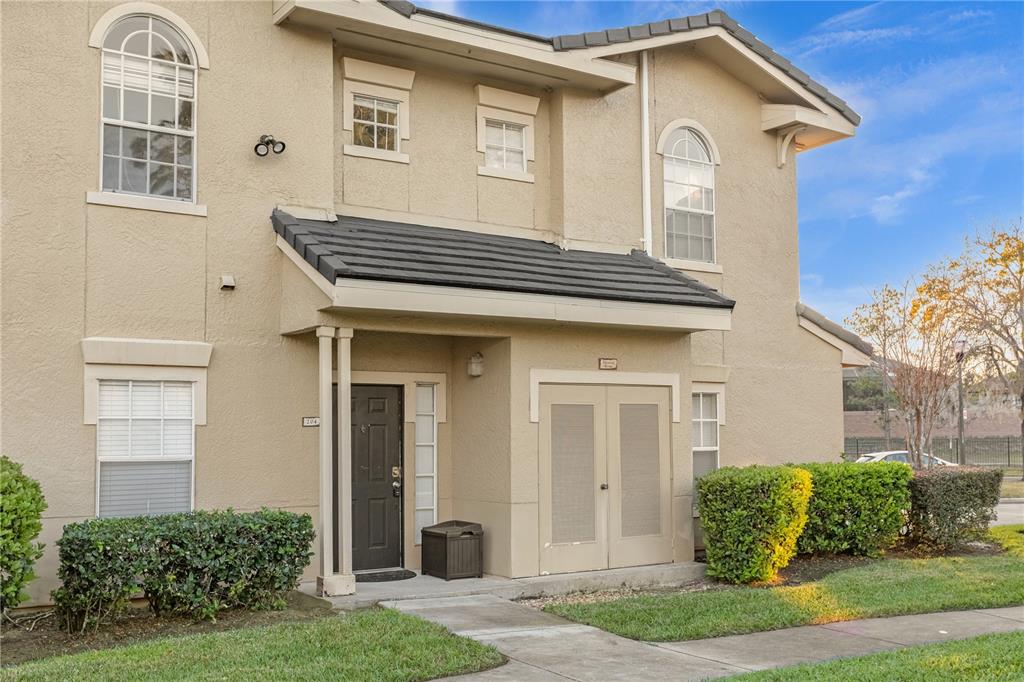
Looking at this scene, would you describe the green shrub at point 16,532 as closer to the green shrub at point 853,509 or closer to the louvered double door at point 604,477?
the louvered double door at point 604,477

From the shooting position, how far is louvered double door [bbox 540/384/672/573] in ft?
38.2

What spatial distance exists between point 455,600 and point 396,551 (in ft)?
5.91

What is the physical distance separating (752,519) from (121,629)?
6966mm

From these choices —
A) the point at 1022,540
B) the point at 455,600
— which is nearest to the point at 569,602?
the point at 455,600

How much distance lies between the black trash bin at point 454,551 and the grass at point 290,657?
100 inches

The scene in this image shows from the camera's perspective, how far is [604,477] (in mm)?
12078

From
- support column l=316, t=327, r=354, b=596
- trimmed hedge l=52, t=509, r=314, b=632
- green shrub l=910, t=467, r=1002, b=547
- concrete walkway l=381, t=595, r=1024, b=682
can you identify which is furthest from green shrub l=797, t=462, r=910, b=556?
trimmed hedge l=52, t=509, r=314, b=632

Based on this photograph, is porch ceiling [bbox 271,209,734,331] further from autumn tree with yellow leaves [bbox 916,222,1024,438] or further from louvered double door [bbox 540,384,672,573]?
autumn tree with yellow leaves [bbox 916,222,1024,438]

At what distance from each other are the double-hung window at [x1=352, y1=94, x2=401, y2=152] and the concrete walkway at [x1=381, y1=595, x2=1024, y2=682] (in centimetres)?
546

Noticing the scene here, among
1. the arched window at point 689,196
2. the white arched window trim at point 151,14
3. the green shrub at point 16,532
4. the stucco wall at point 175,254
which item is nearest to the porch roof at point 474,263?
the stucco wall at point 175,254

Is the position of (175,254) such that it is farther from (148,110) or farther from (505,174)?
(505,174)

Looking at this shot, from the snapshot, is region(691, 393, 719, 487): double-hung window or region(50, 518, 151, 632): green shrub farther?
region(691, 393, 719, 487): double-hung window

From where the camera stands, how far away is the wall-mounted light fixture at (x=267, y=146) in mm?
10812

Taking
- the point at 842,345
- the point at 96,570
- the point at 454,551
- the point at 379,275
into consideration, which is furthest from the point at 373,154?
the point at 842,345
